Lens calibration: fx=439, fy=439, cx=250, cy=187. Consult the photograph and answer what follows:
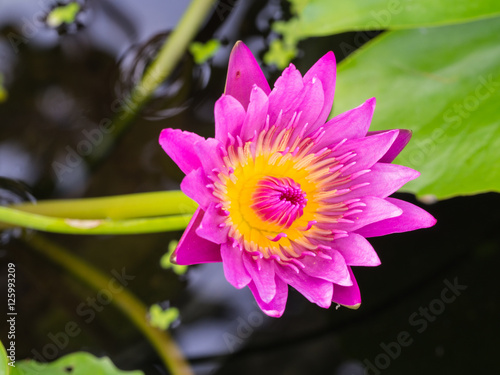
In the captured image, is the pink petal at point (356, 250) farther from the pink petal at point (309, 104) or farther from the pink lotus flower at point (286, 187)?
the pink petal at point (309, 104)

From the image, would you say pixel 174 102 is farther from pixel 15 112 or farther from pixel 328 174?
pixel 328 174

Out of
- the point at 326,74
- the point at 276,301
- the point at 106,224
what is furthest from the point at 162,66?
the point at 276,301

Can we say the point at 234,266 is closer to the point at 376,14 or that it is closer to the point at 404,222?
the point at 404,222

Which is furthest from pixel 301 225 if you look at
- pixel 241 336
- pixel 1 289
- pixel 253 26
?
pixel 1 289

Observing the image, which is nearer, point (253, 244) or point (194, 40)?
point (253, 244)

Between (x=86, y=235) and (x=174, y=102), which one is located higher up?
(x=174, y=102)

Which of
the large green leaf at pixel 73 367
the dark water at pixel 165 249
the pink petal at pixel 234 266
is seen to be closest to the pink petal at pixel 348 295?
the pink petal at pixel 234 266
